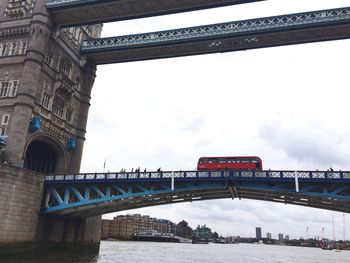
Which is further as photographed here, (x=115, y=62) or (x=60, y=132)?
(x=115, y=62)

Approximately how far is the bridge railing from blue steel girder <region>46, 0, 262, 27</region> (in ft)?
79.8

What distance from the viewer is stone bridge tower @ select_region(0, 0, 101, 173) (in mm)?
44688

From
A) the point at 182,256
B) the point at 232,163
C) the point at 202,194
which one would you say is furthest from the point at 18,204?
the point at 182,256

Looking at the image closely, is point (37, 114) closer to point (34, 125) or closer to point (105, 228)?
point (34, 125)

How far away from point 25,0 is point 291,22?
130 feet

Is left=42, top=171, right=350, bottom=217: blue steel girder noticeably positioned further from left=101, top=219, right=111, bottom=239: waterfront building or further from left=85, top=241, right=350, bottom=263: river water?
left=101, top=219, right=111, bottom=239: waterfront building

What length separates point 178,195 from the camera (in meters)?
43.0

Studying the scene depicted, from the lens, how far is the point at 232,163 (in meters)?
47.2

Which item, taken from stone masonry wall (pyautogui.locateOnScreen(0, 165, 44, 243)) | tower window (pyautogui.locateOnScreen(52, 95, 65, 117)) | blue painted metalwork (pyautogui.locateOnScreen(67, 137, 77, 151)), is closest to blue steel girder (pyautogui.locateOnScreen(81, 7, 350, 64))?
tower window (pyautogui.locateOnScreen(52, 95, 65, 117))

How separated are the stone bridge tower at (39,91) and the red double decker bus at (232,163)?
20.6 meters

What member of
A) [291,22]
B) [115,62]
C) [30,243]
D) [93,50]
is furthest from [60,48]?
A: [291,22]

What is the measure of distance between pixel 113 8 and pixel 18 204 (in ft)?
100

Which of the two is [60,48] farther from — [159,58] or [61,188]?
[61,188]

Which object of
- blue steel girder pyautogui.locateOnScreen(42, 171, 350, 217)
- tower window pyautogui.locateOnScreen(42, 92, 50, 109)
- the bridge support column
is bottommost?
the bridge support column
